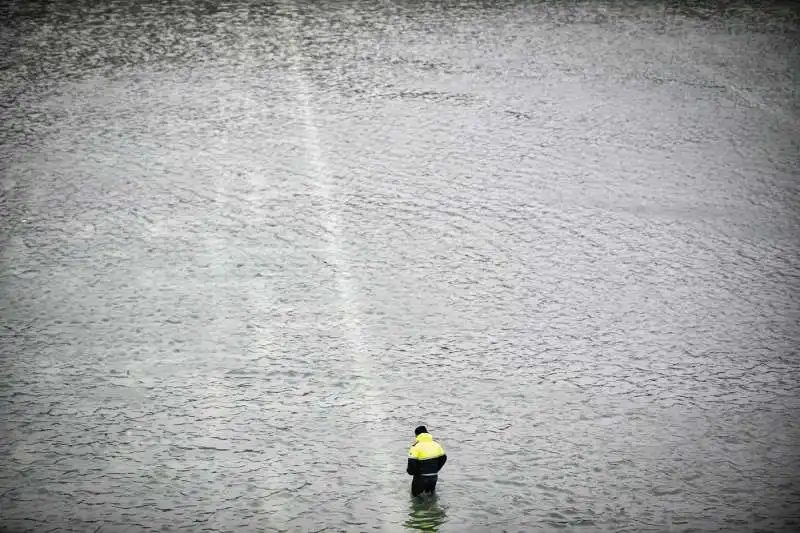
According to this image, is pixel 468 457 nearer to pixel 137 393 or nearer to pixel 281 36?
pixel 137 393

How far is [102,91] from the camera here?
9016 millimetres

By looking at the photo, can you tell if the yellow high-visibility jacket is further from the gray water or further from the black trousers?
the gray water

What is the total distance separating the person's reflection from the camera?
4223 millimetres

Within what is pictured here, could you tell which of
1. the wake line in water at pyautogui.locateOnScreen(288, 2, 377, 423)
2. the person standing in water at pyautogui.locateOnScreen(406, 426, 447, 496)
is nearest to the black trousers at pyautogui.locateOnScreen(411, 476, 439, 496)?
the person standing in water at pyautogui.locateOnScreen(406, 426, 447, 496)

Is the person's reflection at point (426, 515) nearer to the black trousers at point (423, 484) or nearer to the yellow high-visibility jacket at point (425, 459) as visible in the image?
the black trousers at point (423, 484)

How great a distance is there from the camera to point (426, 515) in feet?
14.1

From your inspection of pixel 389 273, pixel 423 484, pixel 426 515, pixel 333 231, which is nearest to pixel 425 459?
pixel 423 484

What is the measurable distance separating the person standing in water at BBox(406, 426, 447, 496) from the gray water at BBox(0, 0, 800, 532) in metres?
0.11

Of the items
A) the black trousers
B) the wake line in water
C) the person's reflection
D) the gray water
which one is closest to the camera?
the person's reflection

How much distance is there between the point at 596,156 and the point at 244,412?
14.4 feet

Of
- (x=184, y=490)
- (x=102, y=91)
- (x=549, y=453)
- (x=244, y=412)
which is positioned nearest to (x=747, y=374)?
(x=549, y=453)

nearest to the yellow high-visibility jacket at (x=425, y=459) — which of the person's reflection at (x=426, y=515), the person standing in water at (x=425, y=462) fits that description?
the person standing in water at (x=425, y=462)

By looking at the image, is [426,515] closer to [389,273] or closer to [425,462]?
[425,462]

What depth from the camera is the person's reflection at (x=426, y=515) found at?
166 inches
